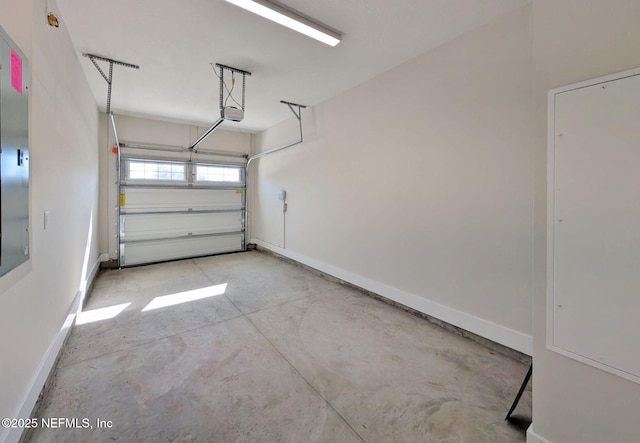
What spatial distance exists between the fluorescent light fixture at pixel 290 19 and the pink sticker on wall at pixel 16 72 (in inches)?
49.7

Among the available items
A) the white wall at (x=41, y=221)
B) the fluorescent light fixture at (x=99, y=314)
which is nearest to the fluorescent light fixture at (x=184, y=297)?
the fluorescent light fixture at (x=99, y=314)

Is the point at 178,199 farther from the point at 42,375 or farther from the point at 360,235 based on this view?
the point at 42,375

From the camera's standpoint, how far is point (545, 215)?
4.27ft

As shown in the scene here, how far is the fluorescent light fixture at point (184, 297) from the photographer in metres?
3.22

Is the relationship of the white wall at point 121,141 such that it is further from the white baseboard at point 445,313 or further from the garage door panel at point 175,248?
the white baseboard at point 445,313

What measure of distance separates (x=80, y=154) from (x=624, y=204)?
4398 millimetres

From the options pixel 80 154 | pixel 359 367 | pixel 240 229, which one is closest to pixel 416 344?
pixel 359 367

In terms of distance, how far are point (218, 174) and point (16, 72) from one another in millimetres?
4866

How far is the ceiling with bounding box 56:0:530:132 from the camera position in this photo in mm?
2102

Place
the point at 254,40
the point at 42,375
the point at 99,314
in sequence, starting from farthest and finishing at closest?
the point at 99,314
the point at 254,40
the point at 42,375

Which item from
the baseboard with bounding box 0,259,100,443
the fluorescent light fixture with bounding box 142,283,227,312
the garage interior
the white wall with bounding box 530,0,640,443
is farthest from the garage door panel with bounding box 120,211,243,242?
the white wall with bounding box 530,0,640,443

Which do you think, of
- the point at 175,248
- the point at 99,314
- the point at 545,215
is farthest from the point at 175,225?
the point at 545,215

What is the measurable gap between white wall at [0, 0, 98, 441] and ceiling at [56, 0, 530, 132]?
0.37 meters

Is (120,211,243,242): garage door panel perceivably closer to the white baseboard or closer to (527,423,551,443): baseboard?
the white baseboard
